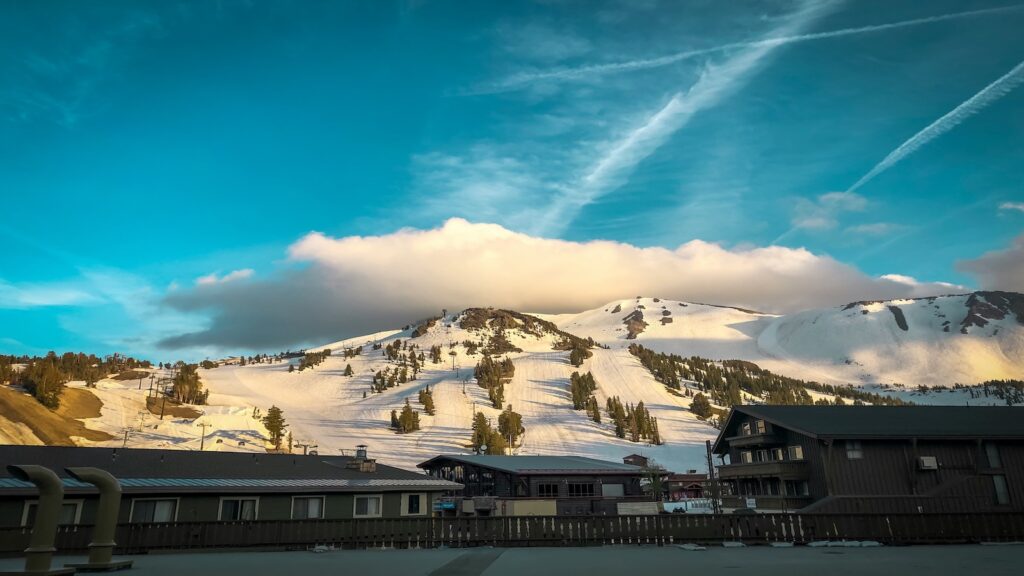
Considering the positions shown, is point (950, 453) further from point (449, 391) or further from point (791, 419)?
point (449, 391)

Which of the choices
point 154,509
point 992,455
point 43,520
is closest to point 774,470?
point 992,455

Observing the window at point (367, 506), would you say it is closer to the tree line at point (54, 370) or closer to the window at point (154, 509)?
the window at point (154, 509)

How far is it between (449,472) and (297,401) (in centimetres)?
11475

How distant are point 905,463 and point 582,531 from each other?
2920 cm

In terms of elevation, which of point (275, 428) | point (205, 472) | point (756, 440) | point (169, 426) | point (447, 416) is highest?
point (447, 416)

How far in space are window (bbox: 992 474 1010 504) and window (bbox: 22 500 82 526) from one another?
52759mm

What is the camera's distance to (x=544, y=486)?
58.2 meters

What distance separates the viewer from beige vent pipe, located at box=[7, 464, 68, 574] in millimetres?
14297

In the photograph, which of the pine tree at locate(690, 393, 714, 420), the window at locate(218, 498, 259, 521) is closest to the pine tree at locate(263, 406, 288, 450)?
the window at locate(218, 498, 259, 521)

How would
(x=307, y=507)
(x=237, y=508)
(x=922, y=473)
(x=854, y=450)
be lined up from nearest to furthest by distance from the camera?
(x=237, y=508)
(x=307, y=507)
(x=922, y=473)
(x=854, y=450)

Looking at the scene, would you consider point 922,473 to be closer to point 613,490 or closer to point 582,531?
point 613,490

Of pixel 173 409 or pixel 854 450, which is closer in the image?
pixel 854 450

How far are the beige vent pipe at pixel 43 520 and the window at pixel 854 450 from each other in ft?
142

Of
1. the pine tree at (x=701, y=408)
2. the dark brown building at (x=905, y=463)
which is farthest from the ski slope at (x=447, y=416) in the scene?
the dark brown building at (x=905, y=463)
